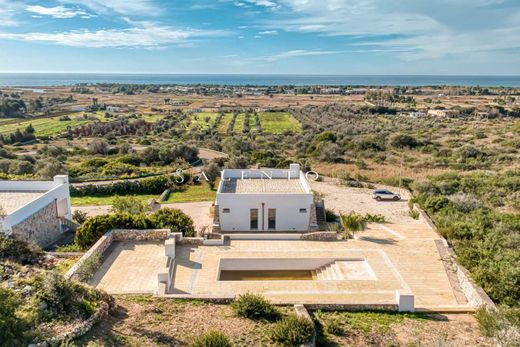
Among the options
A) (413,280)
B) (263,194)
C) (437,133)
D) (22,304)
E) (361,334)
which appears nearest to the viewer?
(22,304)

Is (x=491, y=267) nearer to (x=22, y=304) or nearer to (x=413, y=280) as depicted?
(x=413, y=280)

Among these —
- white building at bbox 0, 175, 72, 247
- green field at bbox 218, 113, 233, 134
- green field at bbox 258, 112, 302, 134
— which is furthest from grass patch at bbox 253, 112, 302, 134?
white building at bbox 0, 175, 72, 247

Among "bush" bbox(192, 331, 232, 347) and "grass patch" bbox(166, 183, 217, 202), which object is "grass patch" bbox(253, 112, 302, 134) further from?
"bush" bbox(192, 331, 232, 347)

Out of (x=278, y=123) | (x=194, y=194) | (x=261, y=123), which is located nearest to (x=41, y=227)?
(x=194, y=194)

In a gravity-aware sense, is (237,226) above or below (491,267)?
below

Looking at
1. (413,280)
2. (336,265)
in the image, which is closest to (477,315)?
(413,280)

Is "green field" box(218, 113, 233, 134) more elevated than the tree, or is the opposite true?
"green field" box(218, 113, 233, 134)

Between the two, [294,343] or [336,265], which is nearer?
[294,343]
